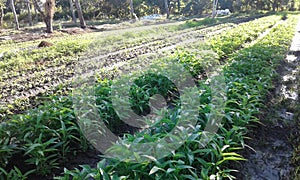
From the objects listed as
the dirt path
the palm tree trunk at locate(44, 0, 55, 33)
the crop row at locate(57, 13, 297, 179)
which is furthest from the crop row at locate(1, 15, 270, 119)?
the palm tree trunk at locate(44, 0, 55, 33)

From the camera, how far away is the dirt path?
2858mm

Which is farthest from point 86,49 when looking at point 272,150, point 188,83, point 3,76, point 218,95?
point 272,150

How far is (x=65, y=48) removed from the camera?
10.6 m

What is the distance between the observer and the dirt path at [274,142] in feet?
9.38

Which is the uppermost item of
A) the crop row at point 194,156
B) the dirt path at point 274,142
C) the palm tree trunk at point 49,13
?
the palm tree trunk at point 49,13

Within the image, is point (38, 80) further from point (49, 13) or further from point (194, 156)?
point (49, 13)

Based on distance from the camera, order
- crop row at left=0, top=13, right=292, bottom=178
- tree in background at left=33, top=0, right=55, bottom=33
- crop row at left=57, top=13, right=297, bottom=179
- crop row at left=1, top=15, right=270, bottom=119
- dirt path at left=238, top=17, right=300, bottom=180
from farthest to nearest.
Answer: tree in background at left=33, top=0, right=55, bottom=33 < crop row at left=1, top=15, right=270, bottom=119 < dirt path at left=238, top=17, right=300, bottom=180 < crop row at left=0, top=13, right=292, bottom=178 < crop row at left=57, top=13, right=297, bottom=179

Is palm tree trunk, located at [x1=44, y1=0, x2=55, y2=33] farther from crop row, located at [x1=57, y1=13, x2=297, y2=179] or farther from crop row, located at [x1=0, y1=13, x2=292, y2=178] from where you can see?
crop row, located at [x1=57, y1=13, x2=297, y2=179]

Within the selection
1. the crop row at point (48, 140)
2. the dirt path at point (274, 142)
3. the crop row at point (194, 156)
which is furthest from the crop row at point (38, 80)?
the dirt path at point (274, 142)

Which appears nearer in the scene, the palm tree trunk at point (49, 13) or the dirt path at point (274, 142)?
the dirt path at point (274, 142)

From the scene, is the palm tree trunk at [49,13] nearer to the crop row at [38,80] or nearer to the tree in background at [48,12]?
the tree in background at [48,12]

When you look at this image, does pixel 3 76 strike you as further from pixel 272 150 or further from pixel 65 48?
pixel 272 150

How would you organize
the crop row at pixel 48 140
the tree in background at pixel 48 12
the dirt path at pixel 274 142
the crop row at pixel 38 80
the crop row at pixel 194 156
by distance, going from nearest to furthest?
the crop row at pixel 194 156
the crop row at pixel 48 140
the dirt path at pixel 274 142
the crop row at pixel 38 80
the tree in background at pixel 48 12

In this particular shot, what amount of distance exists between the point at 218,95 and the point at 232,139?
A: 892 millimetres
